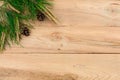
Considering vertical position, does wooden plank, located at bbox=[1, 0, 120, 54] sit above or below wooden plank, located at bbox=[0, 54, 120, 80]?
above

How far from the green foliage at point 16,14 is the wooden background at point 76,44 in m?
0.04

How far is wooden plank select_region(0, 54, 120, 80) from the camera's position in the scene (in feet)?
3.87

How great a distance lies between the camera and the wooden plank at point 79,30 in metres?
1.16

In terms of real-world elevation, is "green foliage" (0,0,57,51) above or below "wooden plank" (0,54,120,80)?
above

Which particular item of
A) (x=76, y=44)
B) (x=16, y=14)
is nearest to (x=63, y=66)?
(x=76, y=44)

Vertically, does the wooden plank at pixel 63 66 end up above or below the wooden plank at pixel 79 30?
below

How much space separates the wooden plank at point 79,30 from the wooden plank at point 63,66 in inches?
0.9

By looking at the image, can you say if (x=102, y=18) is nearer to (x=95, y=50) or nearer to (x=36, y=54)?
(x=95, y=50)

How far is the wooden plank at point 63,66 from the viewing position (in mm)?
1181

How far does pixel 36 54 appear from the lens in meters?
1.18

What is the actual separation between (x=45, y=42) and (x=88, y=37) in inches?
6.1

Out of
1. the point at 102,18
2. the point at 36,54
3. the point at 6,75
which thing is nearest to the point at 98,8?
the point at 102,18

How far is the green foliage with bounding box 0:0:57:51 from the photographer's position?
44.3 inches

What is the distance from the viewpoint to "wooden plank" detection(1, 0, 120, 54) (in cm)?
116
